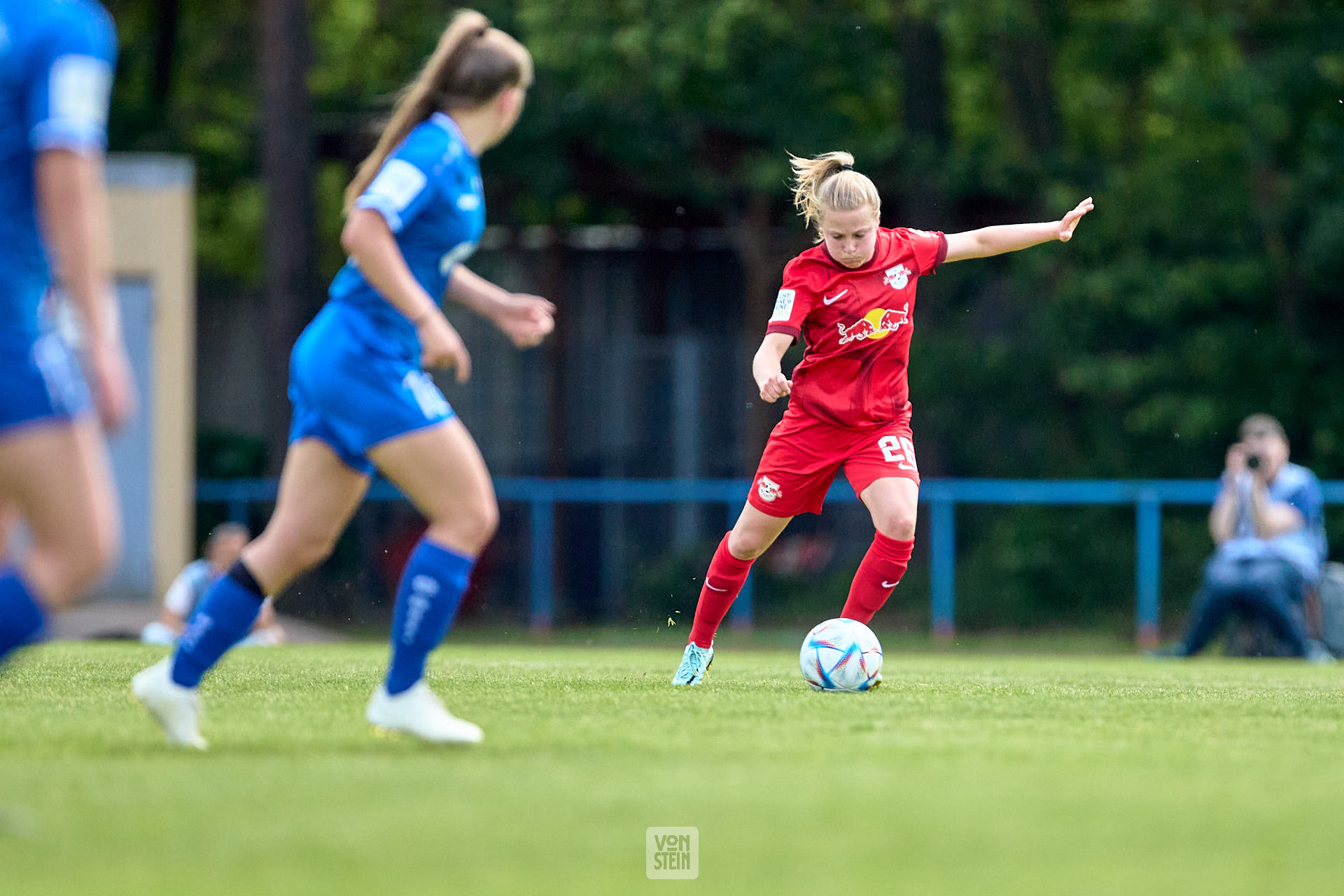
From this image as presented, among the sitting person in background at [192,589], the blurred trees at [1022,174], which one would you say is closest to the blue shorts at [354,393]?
the sitting person in background at [192,589]

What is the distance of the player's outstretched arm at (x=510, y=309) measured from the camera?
521cm

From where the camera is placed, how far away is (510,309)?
17.3 feet

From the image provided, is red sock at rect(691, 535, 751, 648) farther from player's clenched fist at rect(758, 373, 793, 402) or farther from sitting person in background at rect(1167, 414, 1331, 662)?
sitting person in background at rect(1167, 414, 1331, 662)

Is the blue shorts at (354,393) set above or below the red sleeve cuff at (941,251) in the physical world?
below

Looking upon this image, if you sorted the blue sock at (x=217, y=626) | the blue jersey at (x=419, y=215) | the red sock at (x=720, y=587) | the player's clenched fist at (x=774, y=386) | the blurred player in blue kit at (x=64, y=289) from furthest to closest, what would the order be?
the red sock at (x=720, y=587) → the player's clenched fist at (x=774, y=386) → the blue sock at (x=217, y=626) → the blue jersey at (x=419, y=215) → the blurred player in blue kit at (x=64, y=289)

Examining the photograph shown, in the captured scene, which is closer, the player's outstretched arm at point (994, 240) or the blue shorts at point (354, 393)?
the blue shorts at point (354, 393)

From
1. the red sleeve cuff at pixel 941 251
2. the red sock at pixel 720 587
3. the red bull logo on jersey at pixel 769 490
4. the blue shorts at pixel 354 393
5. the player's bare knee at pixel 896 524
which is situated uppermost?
the red sleeve cuff at pixel 941 251

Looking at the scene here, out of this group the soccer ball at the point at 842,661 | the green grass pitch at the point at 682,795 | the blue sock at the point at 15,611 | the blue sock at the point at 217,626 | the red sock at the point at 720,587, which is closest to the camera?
the green grass pitch at the point at 682,795

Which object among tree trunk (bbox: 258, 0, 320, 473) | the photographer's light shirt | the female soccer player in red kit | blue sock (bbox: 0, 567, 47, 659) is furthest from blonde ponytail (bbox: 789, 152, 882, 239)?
tree trunk (bbox: 258, 0, 320, 473)

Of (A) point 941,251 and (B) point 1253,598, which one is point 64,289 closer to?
(A) point 941,251

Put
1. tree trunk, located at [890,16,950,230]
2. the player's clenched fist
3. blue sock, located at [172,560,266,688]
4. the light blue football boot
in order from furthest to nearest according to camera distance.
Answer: tree trunk, located at [890,16,950,230] → the light blue football boot → the player's clenched fist → blue sock, located at [172,560,266,688]

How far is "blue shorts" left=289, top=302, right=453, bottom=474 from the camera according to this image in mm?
4953

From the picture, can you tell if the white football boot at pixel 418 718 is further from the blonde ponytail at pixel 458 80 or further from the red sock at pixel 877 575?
the red sock at pixel 877 575

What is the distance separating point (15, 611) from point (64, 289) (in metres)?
0.78
